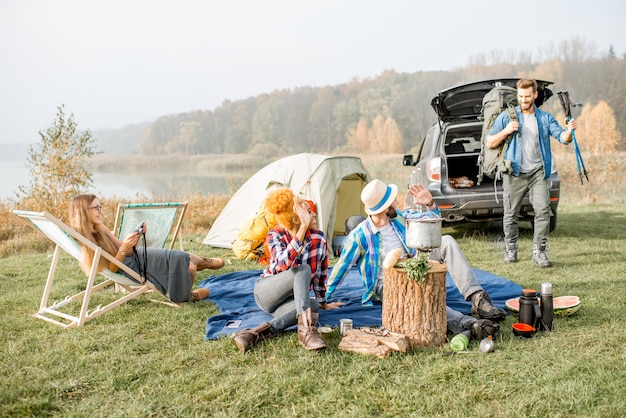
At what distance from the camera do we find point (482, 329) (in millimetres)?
3135

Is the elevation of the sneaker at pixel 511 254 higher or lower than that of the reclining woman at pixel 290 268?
lower

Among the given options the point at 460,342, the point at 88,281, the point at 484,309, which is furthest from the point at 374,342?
the point at 88,281

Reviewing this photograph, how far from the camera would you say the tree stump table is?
3053mm

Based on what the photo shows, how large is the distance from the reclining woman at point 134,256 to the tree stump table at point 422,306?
187 cm

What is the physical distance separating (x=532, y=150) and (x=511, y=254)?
3.67 ft

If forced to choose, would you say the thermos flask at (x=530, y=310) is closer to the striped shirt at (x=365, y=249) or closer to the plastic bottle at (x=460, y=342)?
the plastic bottle at (x=460, y=342)

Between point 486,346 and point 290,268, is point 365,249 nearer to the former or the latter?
point 290,268

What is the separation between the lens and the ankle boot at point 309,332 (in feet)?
10.0

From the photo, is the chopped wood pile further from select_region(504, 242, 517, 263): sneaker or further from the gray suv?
the gray suv

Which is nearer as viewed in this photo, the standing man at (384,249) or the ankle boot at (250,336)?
the ankle boot at (250,336)

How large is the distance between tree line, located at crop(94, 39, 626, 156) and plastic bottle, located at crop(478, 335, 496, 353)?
46.4 meters

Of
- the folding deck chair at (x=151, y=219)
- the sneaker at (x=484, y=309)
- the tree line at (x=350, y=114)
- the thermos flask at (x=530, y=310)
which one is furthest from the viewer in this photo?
the tree line at (x=350, y=114)

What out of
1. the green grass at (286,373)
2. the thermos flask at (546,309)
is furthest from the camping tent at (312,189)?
the thermos flask at (546,309)

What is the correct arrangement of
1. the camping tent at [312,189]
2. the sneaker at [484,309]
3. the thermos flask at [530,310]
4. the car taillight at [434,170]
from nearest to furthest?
1. the thermos flask at [530,310]
2. the sneaker at [484,309]
3. the car taillight at [434,170]
4. the camping tent at [312,189]
